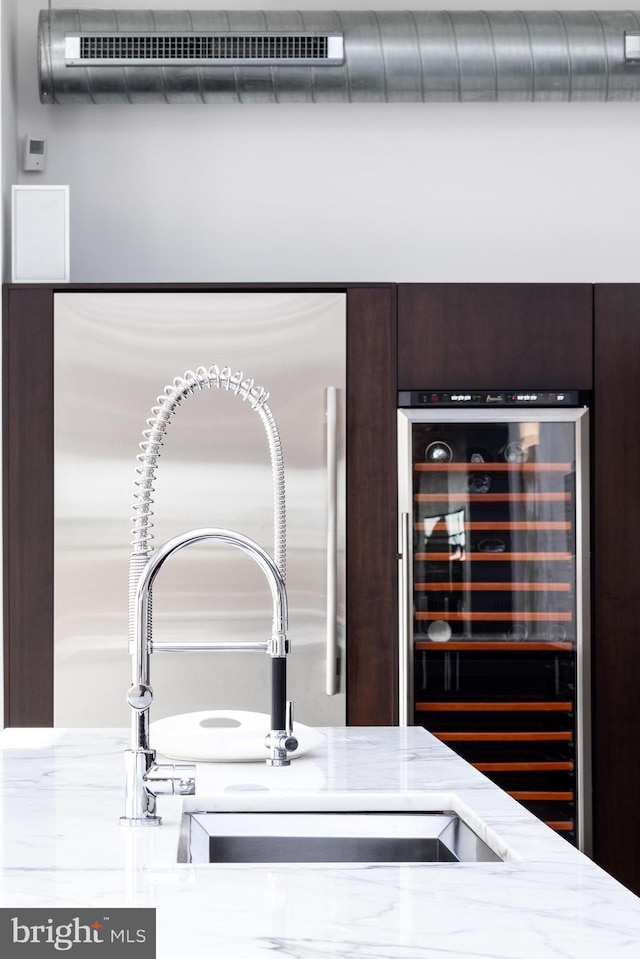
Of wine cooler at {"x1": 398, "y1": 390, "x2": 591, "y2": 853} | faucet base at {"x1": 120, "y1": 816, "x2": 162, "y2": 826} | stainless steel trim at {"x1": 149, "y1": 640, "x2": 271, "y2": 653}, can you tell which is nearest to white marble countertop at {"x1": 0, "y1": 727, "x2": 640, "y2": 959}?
faucet base at {"x1": 120, "y1": 816, "x2": 162, "y2": 826}

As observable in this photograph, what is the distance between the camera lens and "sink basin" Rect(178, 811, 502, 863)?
1.35 meters

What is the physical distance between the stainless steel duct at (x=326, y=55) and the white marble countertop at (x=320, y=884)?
2632 millimetres

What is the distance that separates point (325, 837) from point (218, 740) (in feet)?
1.14

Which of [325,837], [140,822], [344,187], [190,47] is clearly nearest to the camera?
[140,822]

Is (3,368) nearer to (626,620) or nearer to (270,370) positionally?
(270,370)

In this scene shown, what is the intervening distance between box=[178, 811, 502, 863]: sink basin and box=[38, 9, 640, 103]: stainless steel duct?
8.99 ft

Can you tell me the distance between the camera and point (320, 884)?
3.39 ft

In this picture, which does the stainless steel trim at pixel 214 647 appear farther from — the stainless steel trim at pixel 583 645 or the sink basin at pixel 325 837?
the stainless steel trim at pixel 583 645

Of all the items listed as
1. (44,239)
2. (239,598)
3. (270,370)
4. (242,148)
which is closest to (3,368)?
(44,239)

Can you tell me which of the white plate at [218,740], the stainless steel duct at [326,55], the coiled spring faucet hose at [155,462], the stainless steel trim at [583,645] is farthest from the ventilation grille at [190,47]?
the white plate at [218,740]

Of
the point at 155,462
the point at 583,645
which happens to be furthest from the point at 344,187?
the point at 155,462

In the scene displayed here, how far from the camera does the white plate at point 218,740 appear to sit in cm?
160

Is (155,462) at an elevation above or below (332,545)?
above

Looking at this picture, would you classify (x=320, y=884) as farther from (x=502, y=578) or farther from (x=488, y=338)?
(x=488, y=338)
